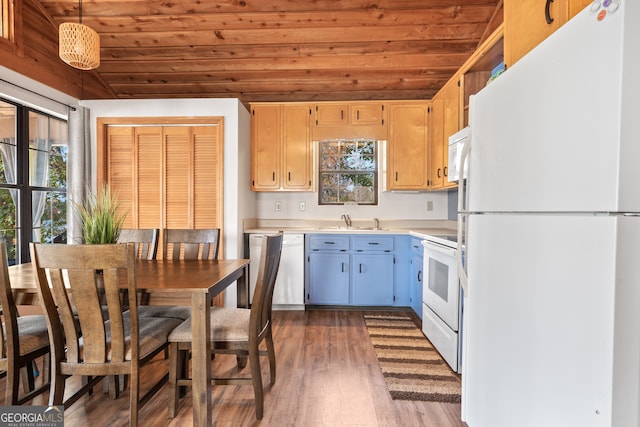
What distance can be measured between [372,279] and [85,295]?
8.67 ft

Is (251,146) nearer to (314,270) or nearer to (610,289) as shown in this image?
(314,270)

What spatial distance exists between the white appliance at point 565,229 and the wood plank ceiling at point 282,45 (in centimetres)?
234

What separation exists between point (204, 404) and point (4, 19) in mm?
3368

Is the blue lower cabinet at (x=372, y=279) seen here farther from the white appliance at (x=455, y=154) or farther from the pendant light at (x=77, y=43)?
the pendant light at (x=77, y=43)

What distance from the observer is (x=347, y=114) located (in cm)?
375

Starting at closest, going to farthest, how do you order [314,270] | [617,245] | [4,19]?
[617,245] < [4,19] < [314,270]

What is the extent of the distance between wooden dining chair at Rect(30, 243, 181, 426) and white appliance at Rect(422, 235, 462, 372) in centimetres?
189

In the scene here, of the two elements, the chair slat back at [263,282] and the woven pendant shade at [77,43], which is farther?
the woven pendant shade at [77,43]

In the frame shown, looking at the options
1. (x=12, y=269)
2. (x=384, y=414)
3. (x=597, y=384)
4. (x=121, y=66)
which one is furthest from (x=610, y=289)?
(x=121, y=66)

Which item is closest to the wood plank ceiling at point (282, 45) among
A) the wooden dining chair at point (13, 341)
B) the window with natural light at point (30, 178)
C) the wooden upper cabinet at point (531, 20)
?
the window with natural light at point (30, 178)

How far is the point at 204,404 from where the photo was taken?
60.5 inches

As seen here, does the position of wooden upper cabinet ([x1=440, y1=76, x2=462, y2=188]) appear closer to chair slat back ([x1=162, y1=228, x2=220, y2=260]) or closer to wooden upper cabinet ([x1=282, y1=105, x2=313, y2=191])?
wooden upper cabinet ([x1=282, y1=105, x2=313, y2=191])

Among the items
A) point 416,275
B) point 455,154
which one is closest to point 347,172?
point 416,275

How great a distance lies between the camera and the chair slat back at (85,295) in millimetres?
1356
